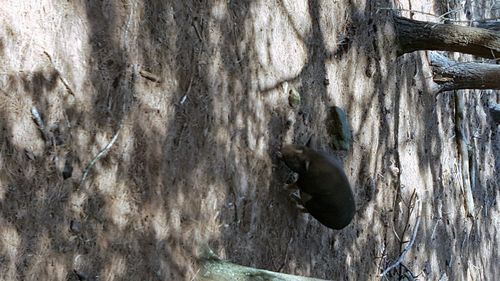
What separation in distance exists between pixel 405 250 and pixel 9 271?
4.79m

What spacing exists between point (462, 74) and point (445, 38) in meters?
0.93

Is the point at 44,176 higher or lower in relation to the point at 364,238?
higher

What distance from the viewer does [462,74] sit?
23.7 ft

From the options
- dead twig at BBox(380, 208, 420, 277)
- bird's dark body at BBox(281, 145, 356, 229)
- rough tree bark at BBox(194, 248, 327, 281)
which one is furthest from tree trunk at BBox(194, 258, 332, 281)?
dead twig at BBox(380, 208, 420, 277)

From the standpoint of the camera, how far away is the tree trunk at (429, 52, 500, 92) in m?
6.71

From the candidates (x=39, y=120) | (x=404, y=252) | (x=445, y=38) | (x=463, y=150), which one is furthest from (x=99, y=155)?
(x=463, y=150)

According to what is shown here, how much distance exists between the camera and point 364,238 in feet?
22.0

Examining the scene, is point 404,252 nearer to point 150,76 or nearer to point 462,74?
point 462,74

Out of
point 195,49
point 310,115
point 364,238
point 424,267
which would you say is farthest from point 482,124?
point 195,49

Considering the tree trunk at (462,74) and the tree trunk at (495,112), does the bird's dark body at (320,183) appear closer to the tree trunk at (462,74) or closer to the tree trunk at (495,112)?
the tree trunk at (462,74)

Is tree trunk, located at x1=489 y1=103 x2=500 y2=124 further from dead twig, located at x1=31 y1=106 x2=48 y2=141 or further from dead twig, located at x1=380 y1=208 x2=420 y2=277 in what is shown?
dead twig, located at x1=31 y1=106 x2=48 y2=141

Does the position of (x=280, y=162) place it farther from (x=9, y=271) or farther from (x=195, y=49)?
(x=9, y=271)

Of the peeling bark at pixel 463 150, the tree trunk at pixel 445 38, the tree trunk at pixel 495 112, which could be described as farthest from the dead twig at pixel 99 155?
the tree trunk at pixel 495 112

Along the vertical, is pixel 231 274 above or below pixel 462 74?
below
